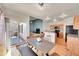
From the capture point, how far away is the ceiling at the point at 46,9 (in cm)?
145

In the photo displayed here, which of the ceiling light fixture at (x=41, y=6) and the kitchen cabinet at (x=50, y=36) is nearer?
the ceiling light fixture at (x=41, y=6)

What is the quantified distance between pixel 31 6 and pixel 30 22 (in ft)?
0.91

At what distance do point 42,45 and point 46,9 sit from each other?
0.61 m

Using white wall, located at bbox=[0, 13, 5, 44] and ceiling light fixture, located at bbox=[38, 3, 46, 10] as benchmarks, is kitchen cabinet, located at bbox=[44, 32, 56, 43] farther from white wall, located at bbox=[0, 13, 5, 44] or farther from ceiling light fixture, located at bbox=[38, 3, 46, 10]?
white wall, located at bbox=[0, 13, 5, 44]

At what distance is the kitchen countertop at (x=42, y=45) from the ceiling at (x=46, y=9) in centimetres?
44

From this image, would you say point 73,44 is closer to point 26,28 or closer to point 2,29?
point 26,28

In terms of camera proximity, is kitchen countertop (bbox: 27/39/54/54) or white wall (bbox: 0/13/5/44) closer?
white wall (bbox: 0/13/5/44)

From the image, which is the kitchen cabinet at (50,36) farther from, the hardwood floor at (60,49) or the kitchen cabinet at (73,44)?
the kitchen cabinet at (73,44)

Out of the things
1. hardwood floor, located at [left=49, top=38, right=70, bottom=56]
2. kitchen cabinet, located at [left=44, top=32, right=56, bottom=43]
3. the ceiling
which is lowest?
hardwood floor, located at [left=49, top=38, right=70, bottom=56]

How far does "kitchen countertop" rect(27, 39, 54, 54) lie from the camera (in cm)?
156

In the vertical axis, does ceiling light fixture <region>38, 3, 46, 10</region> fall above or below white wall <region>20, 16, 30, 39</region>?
above

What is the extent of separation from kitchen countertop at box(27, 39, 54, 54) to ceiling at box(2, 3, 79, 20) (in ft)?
1.44

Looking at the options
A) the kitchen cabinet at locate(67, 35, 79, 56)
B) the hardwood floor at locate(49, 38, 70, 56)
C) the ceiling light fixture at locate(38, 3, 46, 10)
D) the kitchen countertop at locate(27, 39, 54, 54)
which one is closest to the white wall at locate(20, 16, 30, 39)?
the kitchen countertop at locate(27, 39, 54, 54)

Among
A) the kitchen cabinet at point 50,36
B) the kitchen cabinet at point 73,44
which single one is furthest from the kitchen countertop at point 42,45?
the kitchen cabinet at point 73,44
